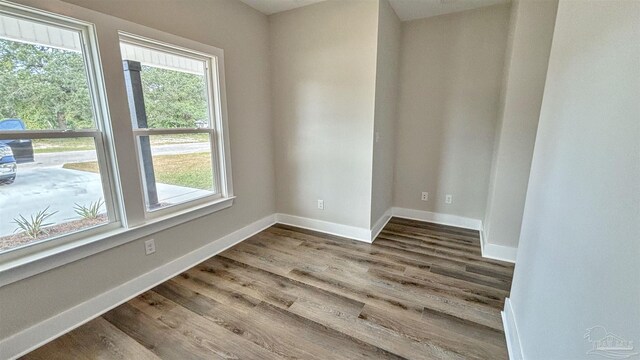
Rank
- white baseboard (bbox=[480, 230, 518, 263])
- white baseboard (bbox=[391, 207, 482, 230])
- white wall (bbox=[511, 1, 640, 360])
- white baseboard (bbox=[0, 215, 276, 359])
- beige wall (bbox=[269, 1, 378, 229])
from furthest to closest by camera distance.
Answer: white baseboard (bbox=[391, 207, 482, 230]) < beige wall (bbox=[269, 1, 378, 229]) < white baseboard (bbox=[480, 230, 518, 263]) < white baseboard (bbox=[0, 215, 276, 359]) < white wall (bbox=[511, 1, 640, 360])

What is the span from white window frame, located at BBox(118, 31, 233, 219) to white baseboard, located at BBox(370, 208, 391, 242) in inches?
65.8

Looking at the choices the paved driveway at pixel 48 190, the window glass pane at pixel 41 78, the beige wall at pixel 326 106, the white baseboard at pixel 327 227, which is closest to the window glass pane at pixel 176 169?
the paved driveway at pixel 48 190

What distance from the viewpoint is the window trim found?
58.2 inches

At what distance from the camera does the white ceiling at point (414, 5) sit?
2707 millimetres

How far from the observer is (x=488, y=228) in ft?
8.49

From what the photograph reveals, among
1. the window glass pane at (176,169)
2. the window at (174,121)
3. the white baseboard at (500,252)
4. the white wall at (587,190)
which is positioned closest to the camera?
the white wall at (587,190)

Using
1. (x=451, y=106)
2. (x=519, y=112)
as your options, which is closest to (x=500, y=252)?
(x=519, y=112)

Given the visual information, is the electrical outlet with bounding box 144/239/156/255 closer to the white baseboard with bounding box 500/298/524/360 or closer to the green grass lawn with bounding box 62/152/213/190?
the green grass lawn with bounding box 62/152/213/190

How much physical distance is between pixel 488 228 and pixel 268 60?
A: 121 inches

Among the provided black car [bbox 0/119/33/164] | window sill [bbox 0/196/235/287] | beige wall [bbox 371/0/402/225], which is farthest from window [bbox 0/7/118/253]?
beige wall [bbox 371/0/402/225]

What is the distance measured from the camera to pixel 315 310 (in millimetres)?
1864

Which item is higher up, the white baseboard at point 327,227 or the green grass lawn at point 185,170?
the green grass lawn at point 185,170

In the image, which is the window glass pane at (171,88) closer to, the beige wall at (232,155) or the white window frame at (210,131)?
the white window frame at (210,131)

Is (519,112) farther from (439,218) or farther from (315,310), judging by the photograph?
(315,310)
